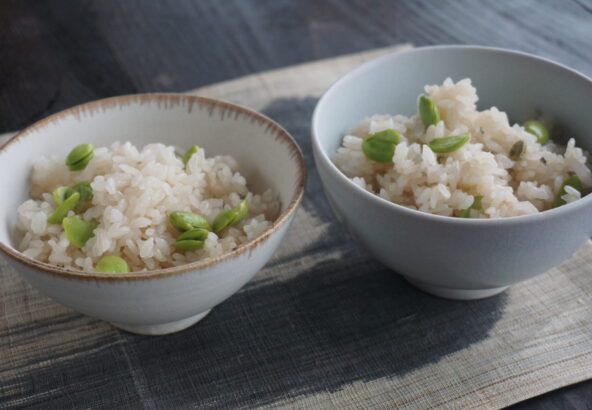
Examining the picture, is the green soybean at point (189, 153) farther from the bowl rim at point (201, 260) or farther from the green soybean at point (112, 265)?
the green soybean at point (112, 265)

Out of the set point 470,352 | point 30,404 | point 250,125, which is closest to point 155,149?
point 250,125

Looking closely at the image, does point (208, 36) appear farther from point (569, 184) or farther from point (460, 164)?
point (569, 184)

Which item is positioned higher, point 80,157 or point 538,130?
point 80,157

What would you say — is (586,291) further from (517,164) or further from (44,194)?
(44,194)

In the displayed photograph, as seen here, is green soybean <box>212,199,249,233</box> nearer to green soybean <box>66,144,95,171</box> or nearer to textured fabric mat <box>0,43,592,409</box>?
textured fabric mat <box>0,43,592,409</box>

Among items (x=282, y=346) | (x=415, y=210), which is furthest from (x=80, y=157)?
(x=415, y=210)

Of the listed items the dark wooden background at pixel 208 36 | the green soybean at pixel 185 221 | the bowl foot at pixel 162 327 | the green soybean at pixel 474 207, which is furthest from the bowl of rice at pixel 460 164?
the dark wooden background at pixel 208 36
